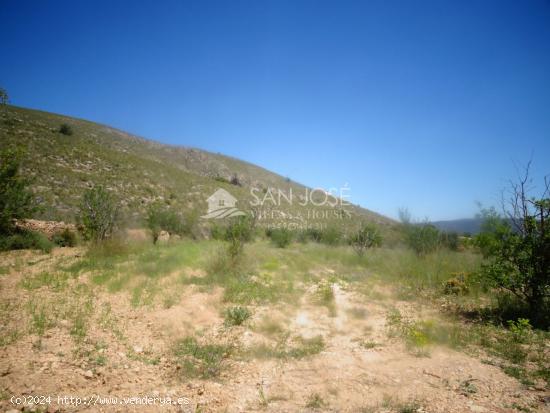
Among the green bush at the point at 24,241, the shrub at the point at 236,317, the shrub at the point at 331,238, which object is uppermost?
the shrub at the point at 331,238

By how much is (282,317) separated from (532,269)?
5.49m

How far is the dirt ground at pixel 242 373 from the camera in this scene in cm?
313

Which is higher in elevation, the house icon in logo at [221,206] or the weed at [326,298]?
the house icon in logo at [221,206]

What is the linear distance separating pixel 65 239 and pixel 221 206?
55.1ft

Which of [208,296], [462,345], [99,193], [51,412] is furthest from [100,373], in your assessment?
[99,193]

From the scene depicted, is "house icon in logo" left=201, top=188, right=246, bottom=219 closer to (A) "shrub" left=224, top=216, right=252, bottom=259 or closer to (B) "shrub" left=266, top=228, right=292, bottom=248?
(B) "shrub" left=266, top=228, right=292, bottom=248

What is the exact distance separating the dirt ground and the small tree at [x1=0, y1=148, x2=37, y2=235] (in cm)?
629

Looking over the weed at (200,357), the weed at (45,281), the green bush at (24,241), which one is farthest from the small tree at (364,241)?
the green bush at (24,241)

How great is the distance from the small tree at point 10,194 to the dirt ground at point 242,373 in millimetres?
6291

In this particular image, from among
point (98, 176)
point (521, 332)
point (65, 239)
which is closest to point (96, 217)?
point (65, 239)

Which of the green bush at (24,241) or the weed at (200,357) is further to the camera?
the green bush at (24,241)

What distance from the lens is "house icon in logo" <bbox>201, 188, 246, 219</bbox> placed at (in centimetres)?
2530

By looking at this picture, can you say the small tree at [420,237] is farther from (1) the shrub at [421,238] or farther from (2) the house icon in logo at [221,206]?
(2) the house icon in logo at [221,206]

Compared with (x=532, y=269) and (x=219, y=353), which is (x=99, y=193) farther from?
(x=532, y=269)
